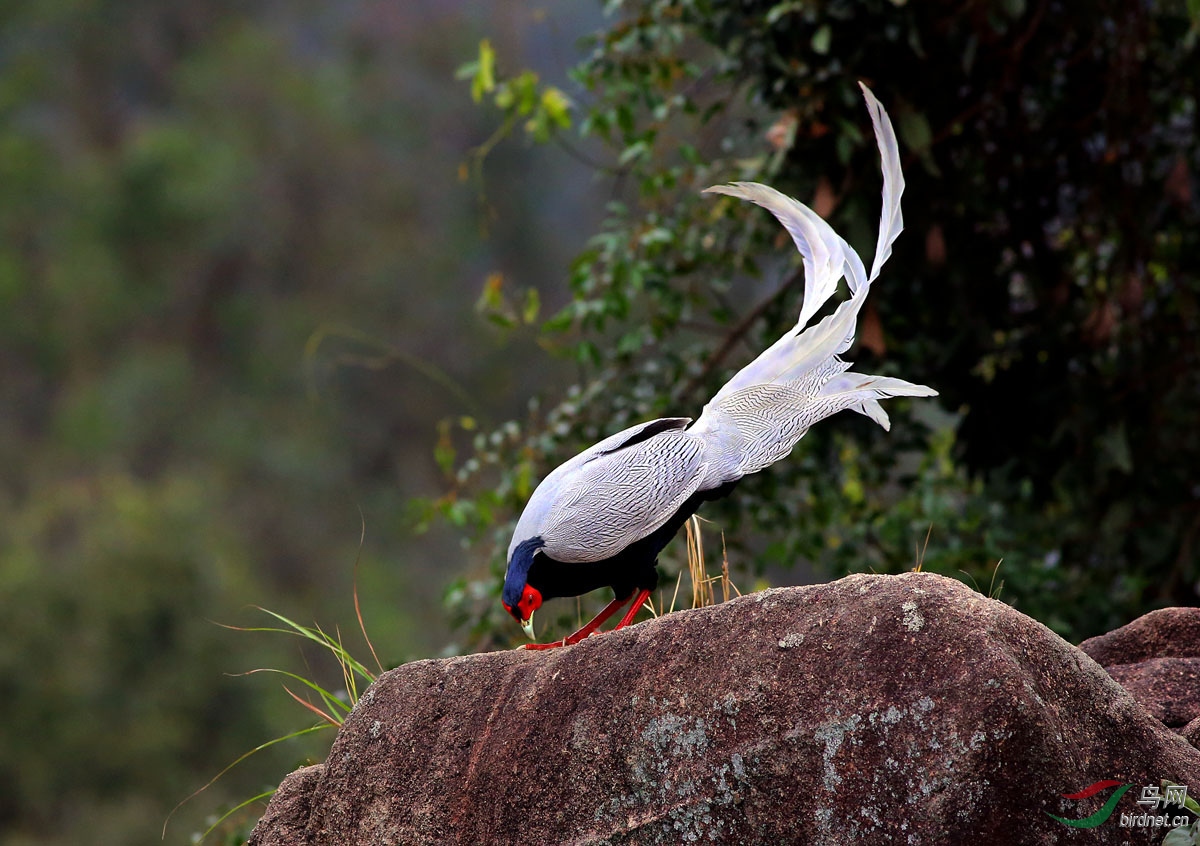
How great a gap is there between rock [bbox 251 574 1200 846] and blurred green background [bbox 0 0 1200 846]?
6.98 feet

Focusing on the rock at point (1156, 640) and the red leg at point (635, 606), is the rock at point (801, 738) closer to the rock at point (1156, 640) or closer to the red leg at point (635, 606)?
the red leg at point (635, 606)

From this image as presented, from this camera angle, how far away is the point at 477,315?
48.6 feet

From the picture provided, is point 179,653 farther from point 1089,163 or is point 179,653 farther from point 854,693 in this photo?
point 854,693

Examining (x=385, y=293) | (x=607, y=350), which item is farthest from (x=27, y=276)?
(x=607, y=350)

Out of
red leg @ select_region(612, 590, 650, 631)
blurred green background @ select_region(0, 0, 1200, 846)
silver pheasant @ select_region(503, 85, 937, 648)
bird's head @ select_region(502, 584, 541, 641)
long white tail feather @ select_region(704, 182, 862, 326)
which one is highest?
long white tail feather @ select_region(704, 182, 862, 326)

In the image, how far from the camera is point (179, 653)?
12031mm

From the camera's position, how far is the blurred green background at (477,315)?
4656mm

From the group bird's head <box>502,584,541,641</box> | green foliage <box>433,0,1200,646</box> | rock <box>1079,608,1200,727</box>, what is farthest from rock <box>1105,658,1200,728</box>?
green foliage <box>433,0,1200,646</box>

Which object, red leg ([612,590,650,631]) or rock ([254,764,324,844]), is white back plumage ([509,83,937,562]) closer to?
red leg ([612,590,650,631])

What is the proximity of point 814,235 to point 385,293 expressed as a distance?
45.0ft

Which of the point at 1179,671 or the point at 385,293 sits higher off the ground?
the point at 1179,671

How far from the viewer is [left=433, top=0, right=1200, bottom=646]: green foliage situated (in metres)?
4.45

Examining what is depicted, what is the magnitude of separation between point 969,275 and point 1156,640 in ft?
7.09

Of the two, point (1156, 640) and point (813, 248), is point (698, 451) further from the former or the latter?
point (1156, 640)
